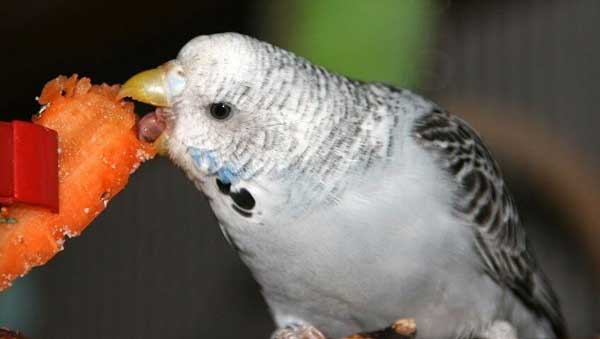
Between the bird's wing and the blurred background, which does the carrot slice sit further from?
the bird's wing

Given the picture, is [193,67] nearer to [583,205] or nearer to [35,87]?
[35,87]

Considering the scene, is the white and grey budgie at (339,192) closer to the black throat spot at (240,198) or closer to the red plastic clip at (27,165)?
the black throat spot at (240,198)

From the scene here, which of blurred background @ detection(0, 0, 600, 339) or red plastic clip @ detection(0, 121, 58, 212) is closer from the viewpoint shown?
red plastic clip @ detection(0, 121, 58, 212)

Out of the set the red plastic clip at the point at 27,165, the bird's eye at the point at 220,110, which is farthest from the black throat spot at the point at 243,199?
the red plastic clip at the point at 27,165

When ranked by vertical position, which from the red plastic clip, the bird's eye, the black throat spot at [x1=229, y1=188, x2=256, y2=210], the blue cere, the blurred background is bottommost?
the red plastic clip

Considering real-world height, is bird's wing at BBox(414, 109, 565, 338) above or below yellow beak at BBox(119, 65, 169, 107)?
below

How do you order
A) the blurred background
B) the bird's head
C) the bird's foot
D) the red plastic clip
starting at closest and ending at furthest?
the red plastic clip → the bird's head → the bird's foot → the blurred background

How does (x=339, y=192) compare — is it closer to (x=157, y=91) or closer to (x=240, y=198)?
(x=240, y=198)

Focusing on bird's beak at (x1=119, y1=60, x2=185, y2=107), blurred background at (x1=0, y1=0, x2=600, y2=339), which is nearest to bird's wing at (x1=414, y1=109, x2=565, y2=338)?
bird's beak at (x1=119, y1=60, x2=185, y2=107)
